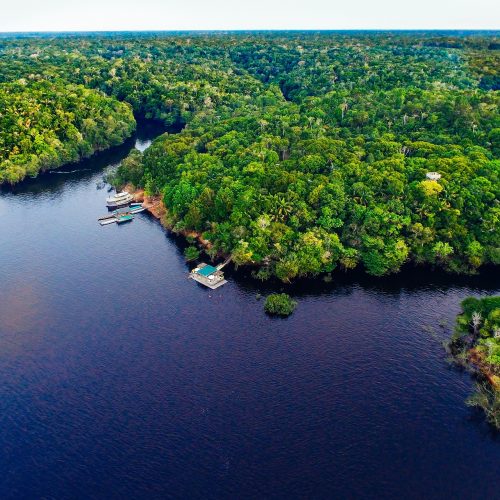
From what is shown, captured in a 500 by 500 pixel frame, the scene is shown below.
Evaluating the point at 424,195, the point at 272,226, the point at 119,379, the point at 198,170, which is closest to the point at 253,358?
the point at 119,379

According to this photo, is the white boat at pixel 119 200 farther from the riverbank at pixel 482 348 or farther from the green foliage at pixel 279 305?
the riverbank at pixel 482 348

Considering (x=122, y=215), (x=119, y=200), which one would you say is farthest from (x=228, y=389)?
(x=119, y=200)

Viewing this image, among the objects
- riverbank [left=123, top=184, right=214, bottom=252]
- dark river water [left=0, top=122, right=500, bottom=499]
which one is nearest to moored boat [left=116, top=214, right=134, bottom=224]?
riverbank [left=123, top=184, right=214, bottom=252]

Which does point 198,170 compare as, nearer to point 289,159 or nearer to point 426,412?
point 289,159

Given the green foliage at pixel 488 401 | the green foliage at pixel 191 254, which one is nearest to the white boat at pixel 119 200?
the green foliage at pixel 191 254

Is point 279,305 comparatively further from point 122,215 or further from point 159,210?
point 122,215
